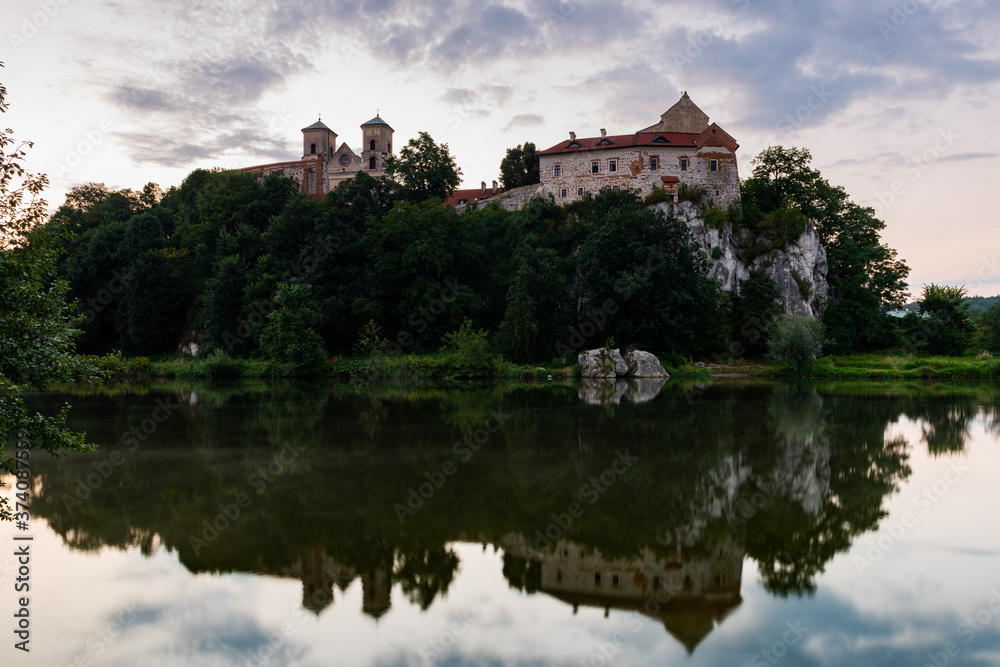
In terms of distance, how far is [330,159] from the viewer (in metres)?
83.8

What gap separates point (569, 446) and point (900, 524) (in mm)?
7334

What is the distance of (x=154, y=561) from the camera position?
8.13 metres

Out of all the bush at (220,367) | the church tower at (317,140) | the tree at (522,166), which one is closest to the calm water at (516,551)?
the bush at (220,367)

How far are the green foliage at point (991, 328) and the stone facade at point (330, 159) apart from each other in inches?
2499

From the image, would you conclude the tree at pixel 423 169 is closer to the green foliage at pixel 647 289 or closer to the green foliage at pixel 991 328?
the green foliage at pixel 647 289

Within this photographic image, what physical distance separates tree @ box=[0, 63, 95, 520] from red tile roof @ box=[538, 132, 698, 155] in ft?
182

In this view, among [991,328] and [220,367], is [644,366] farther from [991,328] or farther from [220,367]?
[220,367]

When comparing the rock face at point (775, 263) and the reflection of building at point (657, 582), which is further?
the rock face at point (775, 263)

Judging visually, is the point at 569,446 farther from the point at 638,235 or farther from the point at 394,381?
the point at 638,235

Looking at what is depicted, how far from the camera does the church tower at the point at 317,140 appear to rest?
3339 inches

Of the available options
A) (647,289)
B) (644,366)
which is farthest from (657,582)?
(647,289)

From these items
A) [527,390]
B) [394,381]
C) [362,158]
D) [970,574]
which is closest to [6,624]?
[970,574]

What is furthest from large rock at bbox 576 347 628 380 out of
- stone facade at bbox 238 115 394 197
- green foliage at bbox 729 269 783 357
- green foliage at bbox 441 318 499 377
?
stone facade at bbox 238 115 394 197

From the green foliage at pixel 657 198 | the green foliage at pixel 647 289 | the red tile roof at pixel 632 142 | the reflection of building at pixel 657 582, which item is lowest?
the reflection of building at pixel 657 582
